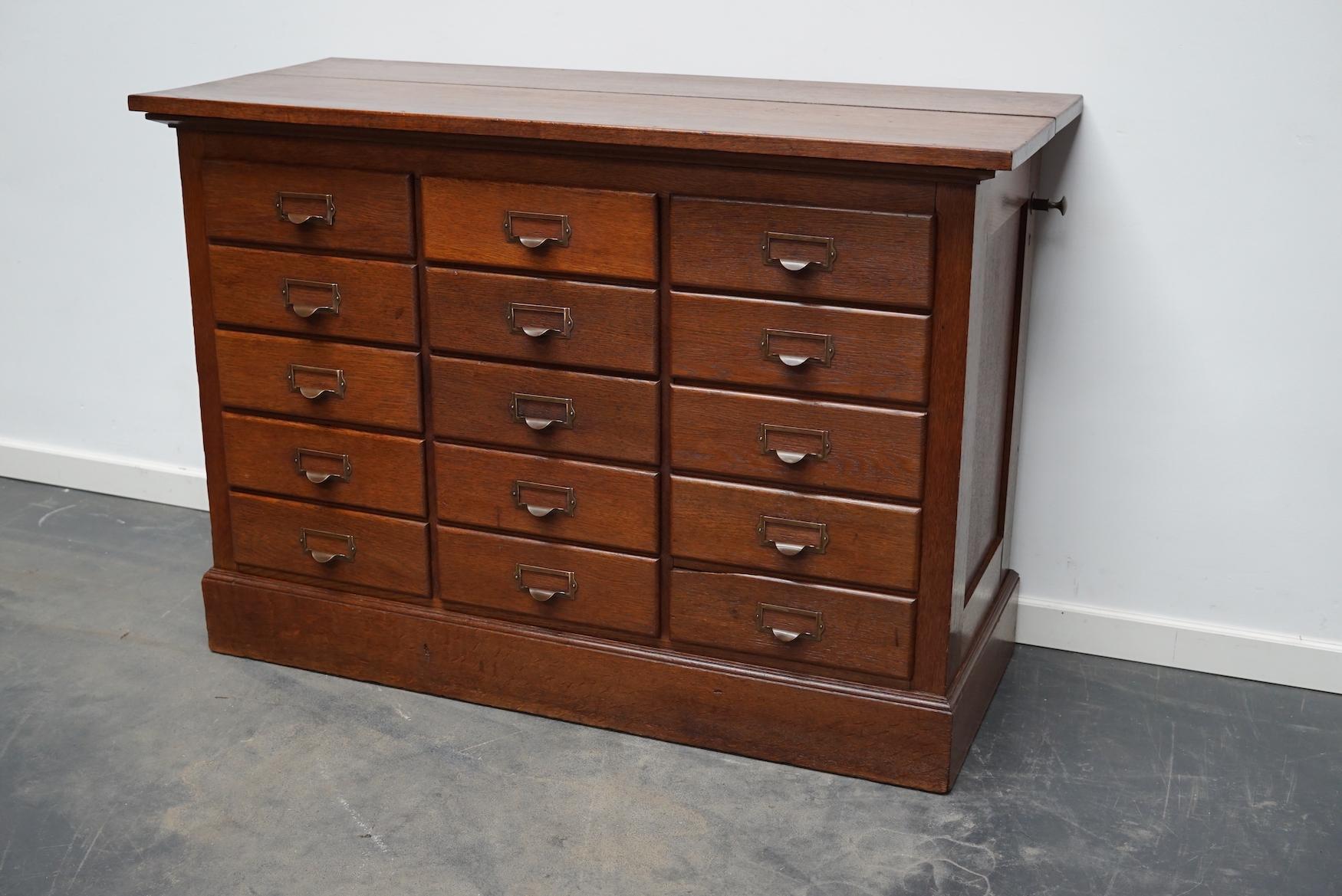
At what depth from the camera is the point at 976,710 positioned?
2.51m

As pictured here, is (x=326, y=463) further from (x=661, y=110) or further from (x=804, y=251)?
(x=804, y=251)

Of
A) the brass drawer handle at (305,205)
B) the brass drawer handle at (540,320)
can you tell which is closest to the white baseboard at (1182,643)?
the brass drawer handle at (540,320)

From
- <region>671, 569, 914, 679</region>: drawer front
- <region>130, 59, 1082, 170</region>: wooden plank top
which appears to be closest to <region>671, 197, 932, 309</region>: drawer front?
<region>130, 59, 1082, 170</region>: wooden plank top

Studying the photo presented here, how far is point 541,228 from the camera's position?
2307 millimetres

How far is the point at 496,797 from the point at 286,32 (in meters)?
1.72

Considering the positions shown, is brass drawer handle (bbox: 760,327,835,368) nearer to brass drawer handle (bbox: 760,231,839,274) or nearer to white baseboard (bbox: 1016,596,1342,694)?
brass drawer handle (bbox: 760,231,839,274)

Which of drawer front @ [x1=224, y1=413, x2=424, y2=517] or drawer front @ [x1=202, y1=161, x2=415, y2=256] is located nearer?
drawer front @ [x1=202, y1=161, x2=415, y2=256]

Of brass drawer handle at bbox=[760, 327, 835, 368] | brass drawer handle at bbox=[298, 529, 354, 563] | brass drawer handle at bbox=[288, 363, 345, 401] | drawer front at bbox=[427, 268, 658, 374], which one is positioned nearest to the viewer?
brass drawer handle at bbox=[760, 327, 835, 368]

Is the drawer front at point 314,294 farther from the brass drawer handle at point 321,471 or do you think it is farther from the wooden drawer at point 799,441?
the wooden drawer at point 799,441

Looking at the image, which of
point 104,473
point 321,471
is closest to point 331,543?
point 321,471

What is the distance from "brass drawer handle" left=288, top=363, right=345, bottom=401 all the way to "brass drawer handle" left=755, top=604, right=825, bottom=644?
2.75 feet

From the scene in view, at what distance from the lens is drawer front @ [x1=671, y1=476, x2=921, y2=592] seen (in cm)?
226

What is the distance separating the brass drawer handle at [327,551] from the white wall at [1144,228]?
3.34 ft

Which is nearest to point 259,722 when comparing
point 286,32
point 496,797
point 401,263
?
point 496,797
